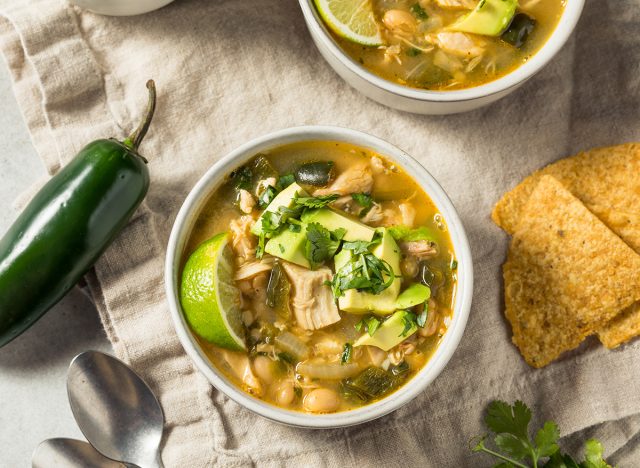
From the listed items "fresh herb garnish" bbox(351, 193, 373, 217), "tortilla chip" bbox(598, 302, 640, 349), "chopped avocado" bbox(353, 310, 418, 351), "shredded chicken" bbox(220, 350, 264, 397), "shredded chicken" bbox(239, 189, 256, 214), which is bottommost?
"tortilla chip" bbox(598, 302, 640, 349)

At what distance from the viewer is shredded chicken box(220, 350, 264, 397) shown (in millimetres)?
2934

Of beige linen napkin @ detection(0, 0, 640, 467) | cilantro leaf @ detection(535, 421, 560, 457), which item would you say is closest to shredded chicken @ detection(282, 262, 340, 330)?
beige linen napkin @ detection(0, 0, 640, 467)

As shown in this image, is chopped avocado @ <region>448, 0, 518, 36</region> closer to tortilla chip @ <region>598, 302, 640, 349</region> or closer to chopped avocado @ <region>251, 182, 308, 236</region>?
chopped avocado @ <region>251, 182, 308, 236</region>

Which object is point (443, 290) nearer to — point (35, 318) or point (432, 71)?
point (432, 71)

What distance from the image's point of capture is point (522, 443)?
10.8 feet

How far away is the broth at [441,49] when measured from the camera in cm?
310

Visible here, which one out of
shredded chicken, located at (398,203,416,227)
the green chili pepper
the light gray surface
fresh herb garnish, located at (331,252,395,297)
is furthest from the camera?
the light gray surface

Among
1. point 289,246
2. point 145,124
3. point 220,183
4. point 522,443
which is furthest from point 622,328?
point 145,124

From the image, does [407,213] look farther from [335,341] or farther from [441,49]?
[441,49]

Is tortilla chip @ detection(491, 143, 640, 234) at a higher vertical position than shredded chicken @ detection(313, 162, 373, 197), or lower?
lower

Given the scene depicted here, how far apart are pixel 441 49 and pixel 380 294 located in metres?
1.01

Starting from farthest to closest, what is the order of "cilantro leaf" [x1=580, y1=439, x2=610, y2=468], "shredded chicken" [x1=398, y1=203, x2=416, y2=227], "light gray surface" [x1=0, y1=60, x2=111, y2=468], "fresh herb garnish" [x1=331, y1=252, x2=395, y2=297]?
1. "light gray surface" [x1=0, y1=60, x2=111, y2=468]
2. "cilantro leaf" [x1=580, y1=439, x2=610, y2=468]
3. "shredded chicken" [x1=398, y1=203, x2=416, y2=227]
4. "fresh herb garnish" [x1=331, y1=252, x2=395, y2=297]

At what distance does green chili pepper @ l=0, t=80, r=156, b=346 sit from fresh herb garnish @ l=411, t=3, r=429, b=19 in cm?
108

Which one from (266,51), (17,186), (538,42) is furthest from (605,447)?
(17,186)
